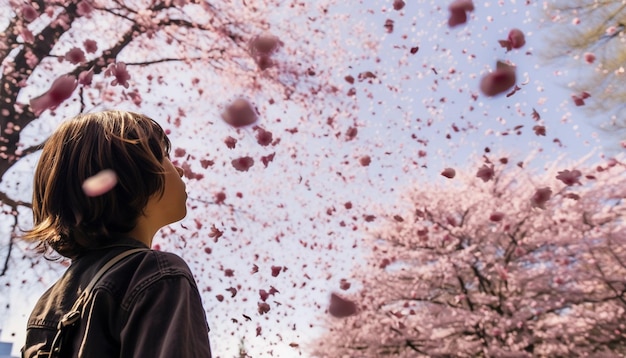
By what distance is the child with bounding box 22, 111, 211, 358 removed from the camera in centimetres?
111

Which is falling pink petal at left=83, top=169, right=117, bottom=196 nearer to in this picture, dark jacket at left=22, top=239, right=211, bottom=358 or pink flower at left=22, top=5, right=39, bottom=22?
dark jacket at left=22, top=239, right=211, bottom=358

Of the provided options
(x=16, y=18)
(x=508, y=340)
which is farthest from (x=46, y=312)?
(x=508, y=340)

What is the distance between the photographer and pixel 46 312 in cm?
133

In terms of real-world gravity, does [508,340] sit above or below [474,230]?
below

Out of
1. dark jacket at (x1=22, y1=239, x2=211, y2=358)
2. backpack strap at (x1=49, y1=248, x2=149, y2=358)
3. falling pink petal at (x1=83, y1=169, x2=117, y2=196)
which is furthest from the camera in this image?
falling pink petal at (x1=83, y1=169, x2=117, y2=196)

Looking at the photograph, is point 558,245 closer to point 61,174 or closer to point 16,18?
point 16,18

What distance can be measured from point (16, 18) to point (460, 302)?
11.0 m

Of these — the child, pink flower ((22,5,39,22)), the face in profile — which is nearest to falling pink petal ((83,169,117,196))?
the child

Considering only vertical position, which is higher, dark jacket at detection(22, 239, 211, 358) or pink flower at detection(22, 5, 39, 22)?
dark jacket at detection(22, 239, 211, 358)

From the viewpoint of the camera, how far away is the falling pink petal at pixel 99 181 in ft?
4.31

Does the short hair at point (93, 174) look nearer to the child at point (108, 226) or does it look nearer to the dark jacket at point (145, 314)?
the child at point (108, 226)

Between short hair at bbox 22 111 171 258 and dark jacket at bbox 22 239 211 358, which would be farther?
short hair at bbox 22 111 171 258

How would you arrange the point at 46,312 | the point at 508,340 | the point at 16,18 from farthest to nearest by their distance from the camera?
the point at 508,340 < the point at 16,18 < the point at 46,312

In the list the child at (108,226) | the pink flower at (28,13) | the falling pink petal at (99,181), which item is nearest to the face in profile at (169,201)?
the child at (108,226)
